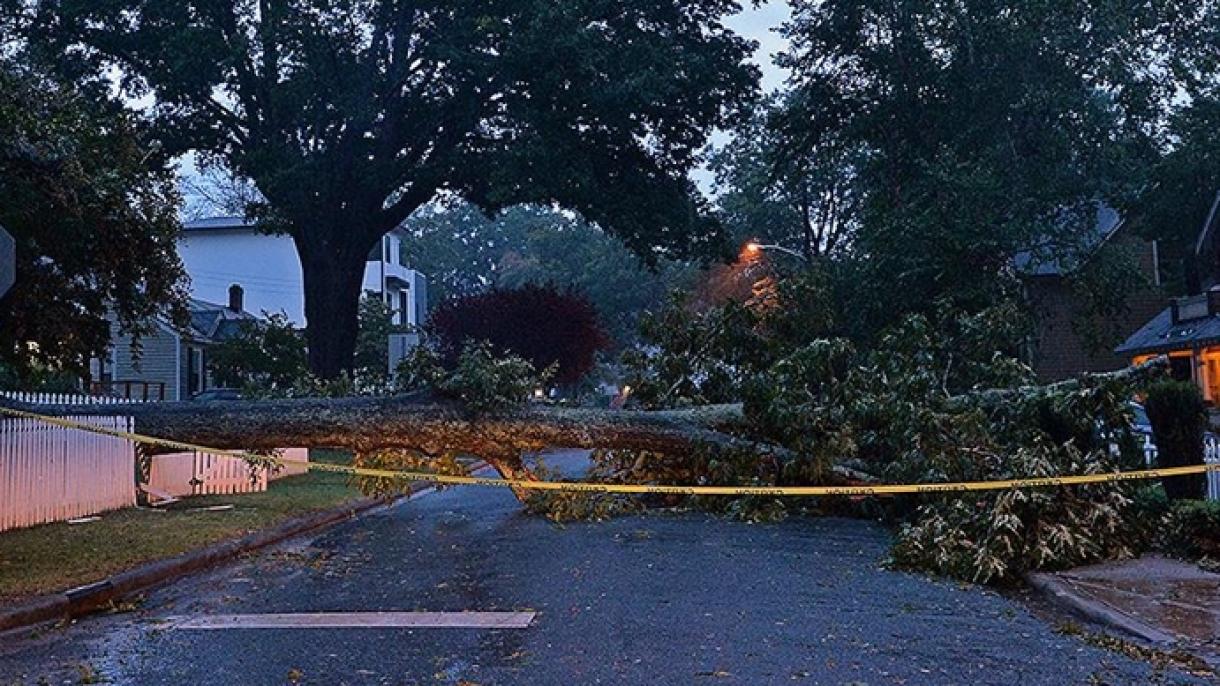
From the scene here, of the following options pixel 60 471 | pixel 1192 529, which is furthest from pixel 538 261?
pixel 1192 529

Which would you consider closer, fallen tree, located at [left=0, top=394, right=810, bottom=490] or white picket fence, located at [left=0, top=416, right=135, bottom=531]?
fallen tree, located at [left=0, top=394, right=810, bottom=490]

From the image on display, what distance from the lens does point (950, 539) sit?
10289mm

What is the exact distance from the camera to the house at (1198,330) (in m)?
26.0

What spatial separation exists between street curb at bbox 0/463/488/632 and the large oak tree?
1095cm

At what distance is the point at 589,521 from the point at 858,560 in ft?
14.2

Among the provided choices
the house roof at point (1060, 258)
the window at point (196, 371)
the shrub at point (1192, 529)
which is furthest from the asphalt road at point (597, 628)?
the window at point (196, 371)

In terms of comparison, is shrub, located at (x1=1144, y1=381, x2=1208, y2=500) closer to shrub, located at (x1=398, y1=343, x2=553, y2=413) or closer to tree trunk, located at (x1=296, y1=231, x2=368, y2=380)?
shrub, located at (x1=398, y1=343, x2=553, y2=413)

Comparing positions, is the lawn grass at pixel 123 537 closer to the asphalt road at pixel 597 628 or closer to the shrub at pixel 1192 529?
the asphalt road at pixel 597 628

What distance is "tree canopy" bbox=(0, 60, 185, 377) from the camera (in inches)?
385

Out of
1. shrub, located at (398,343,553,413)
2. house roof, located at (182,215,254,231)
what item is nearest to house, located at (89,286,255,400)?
house roof, located at (182,215,254,231)

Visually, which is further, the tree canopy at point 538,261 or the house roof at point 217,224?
the tree canopy at point 538,261

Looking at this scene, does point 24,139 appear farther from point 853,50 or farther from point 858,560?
point 853,50

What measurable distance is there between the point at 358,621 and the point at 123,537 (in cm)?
519

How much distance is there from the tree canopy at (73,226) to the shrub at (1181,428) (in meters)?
9.60
